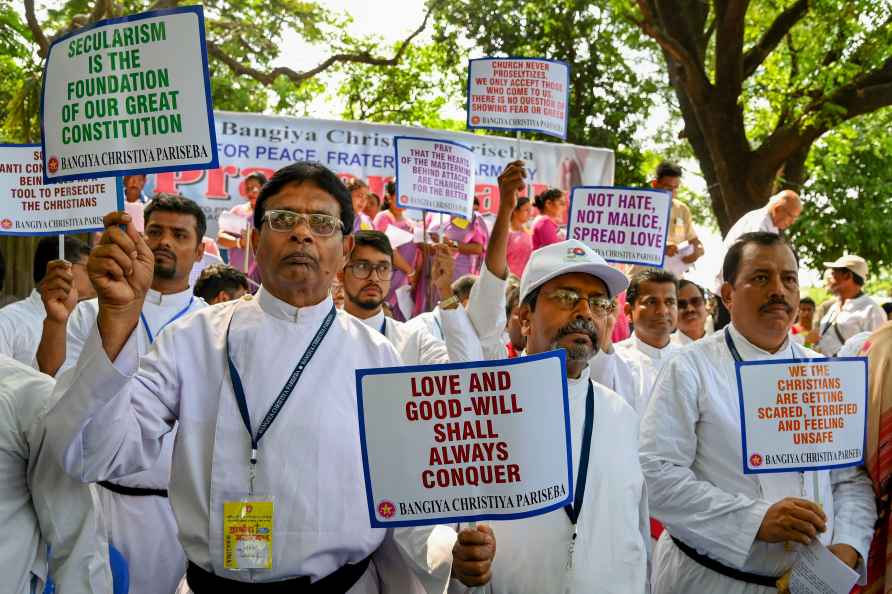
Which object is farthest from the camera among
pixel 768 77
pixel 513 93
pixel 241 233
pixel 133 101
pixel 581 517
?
pixel 768 77

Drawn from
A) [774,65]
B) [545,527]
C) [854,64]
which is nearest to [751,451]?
[545,527]

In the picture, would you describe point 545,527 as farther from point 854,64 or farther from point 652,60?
point 652,60

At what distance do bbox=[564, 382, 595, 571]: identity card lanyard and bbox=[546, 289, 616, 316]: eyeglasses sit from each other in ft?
1.19

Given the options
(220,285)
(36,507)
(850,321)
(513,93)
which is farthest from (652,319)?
(850,321)

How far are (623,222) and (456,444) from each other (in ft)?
16.6

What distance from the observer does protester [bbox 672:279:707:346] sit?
303 inches

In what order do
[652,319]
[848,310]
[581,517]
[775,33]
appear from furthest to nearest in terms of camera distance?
[775,33]
[848,310]
[652,319]
[581,517]

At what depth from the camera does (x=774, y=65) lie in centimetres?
1947

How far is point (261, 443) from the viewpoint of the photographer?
2.94 meters

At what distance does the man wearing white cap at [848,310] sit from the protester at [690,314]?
444 centimetres

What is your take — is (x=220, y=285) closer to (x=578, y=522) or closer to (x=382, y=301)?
(x=382, y=301)

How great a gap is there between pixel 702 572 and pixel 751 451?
58 centimetres

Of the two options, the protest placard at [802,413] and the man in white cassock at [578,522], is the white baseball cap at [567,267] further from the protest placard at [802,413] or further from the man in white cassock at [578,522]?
the protest placard at [802,413]

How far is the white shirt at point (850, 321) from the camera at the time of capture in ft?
37.6
